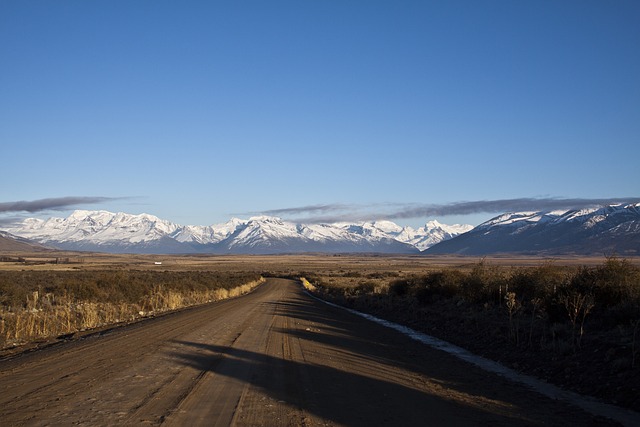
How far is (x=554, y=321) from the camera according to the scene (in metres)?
18.5

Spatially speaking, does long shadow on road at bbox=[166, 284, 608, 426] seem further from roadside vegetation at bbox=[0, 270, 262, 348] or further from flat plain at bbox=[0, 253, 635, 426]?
roadside vegetation at bbox=[0, 270, 262, 348]

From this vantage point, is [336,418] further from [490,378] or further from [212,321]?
[212,321]

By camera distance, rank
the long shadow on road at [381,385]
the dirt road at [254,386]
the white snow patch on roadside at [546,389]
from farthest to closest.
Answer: the white snow patch on roadside at [546,389] < the long shadow on road at [381,385] < the dirt road at [254,386]

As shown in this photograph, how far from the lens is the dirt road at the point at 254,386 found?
8.72m

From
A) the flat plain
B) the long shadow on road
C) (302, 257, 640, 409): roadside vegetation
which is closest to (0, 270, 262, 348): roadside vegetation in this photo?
the flat plain

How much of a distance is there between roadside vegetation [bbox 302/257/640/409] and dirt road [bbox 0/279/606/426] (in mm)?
1853

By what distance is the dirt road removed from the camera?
8719 mm

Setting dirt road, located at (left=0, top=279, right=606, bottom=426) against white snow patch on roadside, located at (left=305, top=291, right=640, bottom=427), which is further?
white snow patch on roadside, located at (left=305, top=291, right=640, bottom=427)

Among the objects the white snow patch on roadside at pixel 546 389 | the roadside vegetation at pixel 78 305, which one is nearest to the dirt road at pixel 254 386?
the white snow patch on roadside at pixel 546 389

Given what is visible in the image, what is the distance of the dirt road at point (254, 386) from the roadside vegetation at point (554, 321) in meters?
1.85

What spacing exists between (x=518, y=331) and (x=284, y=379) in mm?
9868

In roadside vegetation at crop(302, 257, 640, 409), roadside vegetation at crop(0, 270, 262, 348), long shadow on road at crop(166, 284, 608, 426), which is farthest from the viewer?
roadside vegetation at crop(0, 270, 262, 348)

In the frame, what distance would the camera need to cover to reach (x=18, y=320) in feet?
61.5

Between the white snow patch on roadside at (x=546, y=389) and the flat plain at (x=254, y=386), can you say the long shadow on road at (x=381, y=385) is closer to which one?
the flat plain at (x=254, y=386)
